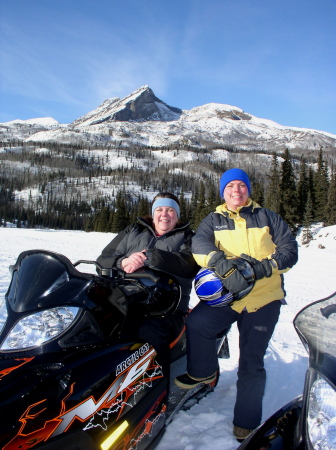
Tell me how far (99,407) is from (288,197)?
143 feet

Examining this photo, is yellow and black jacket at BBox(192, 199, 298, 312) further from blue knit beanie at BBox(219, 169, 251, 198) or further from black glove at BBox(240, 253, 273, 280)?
blue knit beanie at BBox(219, 169, 251, 198)

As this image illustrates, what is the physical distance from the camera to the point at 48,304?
6.48 ft

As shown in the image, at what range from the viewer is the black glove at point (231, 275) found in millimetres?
2600

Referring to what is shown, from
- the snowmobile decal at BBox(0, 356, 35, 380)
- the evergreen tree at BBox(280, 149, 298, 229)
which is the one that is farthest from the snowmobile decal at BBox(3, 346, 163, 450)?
the evergreen tree at BBox(280, 149, 298, 229)

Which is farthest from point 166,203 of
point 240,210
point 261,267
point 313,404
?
point 313,404

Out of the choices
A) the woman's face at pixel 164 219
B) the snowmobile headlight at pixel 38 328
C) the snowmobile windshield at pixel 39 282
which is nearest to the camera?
the snowmobile headlight at pixel 38 328

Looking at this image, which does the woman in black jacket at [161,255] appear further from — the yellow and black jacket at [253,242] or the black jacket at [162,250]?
the yellow and black jacket at [253,242]

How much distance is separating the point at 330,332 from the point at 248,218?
147 cm

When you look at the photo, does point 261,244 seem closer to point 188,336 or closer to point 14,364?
point 188,336

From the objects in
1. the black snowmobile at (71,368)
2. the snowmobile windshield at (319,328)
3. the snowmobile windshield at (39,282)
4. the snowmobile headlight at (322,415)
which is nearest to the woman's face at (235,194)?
the snowmobile windshield at (319,328)

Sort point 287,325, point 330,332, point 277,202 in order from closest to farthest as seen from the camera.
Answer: point 330,332 < point 287,325 < point 277,202

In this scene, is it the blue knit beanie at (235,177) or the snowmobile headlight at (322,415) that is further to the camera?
the blue knit beanie at (235,177)

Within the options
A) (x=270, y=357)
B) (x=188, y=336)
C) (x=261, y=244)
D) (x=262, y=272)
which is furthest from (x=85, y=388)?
(x=270, y=357)

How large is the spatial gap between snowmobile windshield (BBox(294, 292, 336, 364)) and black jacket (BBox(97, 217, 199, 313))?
1.42m
